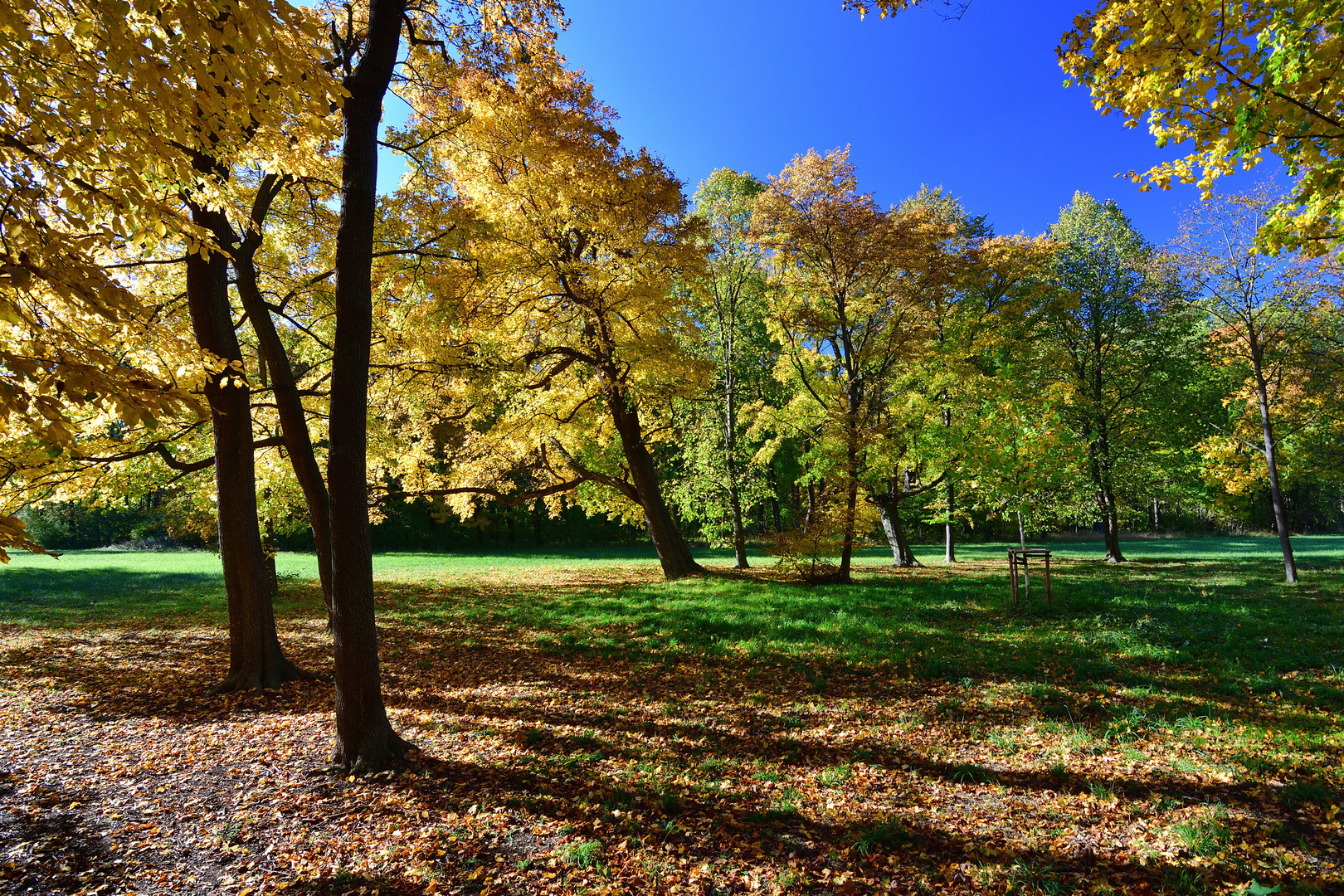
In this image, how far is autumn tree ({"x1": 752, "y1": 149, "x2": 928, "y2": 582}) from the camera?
13.1 m

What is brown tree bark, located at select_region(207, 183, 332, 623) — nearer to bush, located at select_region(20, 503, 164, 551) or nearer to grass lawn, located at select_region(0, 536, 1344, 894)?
grass lawn, located at select_region(0, 536, 1344, 894)

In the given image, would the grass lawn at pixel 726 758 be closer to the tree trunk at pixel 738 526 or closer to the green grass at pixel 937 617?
the green grass at pixel 937 617

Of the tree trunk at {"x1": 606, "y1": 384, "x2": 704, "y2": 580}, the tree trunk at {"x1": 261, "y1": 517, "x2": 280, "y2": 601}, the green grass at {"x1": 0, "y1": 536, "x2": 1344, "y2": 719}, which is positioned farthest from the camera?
the tree trunk at {"x1": 606, "y1": 384, "x2": 704, "y2": 580}

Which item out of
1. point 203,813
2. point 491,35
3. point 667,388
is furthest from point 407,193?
point 203,813

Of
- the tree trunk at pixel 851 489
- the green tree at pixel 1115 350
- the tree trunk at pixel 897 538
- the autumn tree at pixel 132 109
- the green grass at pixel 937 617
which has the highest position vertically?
the green tree at pixel 1115 350

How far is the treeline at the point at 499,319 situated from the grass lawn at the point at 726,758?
1172 millimetres

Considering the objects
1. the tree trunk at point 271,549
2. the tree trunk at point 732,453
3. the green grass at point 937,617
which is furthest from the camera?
the tree trunk at point 732,453

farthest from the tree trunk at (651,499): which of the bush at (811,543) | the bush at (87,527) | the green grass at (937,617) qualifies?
the bush at (87,527)

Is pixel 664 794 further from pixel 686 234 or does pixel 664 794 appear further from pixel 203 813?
pixel 686 234

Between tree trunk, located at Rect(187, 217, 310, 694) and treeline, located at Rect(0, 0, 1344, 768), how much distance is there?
4cm

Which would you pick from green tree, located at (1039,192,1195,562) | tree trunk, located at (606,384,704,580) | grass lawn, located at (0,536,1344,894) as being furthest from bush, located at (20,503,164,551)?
green tree, located at (1039,192,1195,562)

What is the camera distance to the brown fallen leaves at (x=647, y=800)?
3.47 meters

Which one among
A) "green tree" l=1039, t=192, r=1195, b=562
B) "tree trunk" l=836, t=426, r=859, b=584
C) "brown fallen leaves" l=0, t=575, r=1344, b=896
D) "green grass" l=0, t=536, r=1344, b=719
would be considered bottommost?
"brown fallen leaves" l=0, t=575, r=1344, b=896

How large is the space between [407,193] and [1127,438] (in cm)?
2280
